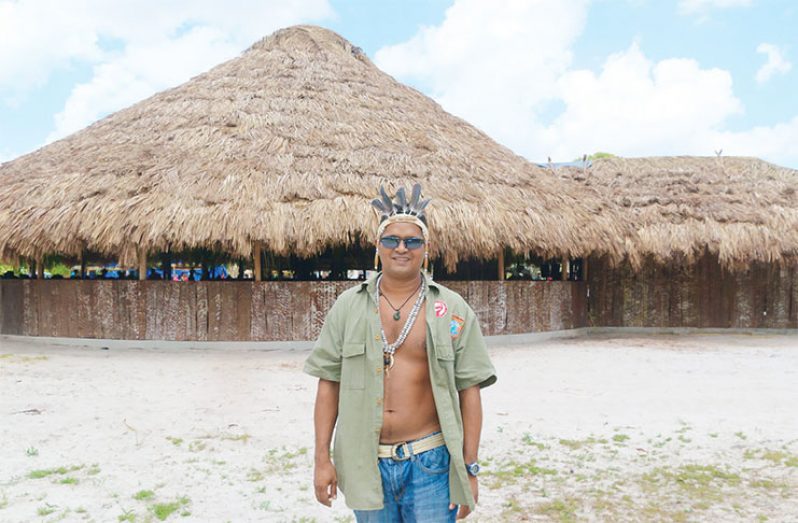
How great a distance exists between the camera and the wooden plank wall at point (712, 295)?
494 inches

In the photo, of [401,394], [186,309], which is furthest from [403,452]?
[186,309]

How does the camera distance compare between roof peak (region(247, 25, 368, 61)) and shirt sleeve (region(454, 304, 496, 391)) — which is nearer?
shirt sleeve (region(454, 304, 496, 391))

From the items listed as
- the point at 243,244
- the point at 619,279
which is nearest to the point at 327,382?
the point at 243,244

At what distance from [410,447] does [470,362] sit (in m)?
0.32

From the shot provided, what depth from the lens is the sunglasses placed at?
2041 mm

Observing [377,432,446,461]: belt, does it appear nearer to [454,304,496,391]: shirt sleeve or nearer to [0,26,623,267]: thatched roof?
[454,304,496,391]: shirt sleeve

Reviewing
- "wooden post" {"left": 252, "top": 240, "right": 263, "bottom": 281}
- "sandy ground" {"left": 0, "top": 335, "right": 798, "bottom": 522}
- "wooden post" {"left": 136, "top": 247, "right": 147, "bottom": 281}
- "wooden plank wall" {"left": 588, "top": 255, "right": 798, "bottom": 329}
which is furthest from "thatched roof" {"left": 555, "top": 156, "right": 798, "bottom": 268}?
"wooden post" {"left": 136, "top": 247, "right": 147, "bottom": 281}

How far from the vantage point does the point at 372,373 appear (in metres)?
1.98

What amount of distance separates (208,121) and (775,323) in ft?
36.9

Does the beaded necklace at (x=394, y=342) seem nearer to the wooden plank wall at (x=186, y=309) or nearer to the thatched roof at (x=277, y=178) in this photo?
the thatched roof at (x=277, y=178)

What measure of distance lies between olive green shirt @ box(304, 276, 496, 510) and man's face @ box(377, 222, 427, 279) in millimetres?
85

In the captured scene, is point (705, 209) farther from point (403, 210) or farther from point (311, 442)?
point (403, 210)

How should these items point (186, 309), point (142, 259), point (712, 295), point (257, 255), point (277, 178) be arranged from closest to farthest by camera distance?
point (142, 259)
point (257, 255)
point (277, 178)
point (186, 309)
point (712, 295)

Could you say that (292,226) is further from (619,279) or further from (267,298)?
(619,279)
